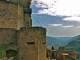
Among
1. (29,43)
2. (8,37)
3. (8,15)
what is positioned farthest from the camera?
(8,15)

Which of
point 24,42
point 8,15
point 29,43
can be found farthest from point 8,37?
point 8,15

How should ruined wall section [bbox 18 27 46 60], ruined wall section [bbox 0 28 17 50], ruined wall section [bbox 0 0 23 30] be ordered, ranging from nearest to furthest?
ruined wall section [bbox 18 27 46 60]
ruined wall section [bbox 0 28 17 50]
ruined wall section [bbox 0 0 23 30]

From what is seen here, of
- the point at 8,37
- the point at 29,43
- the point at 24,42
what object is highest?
the point at 8,37

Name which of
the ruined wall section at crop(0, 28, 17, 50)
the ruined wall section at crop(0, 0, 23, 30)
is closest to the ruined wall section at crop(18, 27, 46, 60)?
the ruined wall section at crop(0, 28, 17, 50)

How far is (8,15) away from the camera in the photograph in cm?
2789

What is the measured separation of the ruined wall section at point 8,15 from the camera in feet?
90.7

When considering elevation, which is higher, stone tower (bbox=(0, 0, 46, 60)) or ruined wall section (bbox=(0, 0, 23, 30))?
ruined wall section (bbox=(0, 0, 23, 30))

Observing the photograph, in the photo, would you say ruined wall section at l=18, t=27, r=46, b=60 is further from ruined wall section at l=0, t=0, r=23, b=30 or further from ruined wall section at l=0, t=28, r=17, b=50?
ruined wall section at l=0, t=0, r=23, b=30

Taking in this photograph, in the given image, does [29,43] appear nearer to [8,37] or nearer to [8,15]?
[8,37]

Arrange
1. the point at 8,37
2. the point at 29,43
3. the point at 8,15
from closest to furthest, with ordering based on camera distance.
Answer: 1. the point at 29,43
2. the point at 8,37
3. the point at 8,15

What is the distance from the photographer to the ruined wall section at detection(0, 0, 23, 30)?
27641 millimetres

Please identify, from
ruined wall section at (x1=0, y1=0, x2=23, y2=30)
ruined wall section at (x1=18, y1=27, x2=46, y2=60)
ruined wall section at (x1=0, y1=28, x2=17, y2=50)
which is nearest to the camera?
ruined wall section at (x1=18, y1=27, x2=46, y2=60)

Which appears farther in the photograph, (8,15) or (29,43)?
(8,15)

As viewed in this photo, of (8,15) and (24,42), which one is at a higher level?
(8,15)
